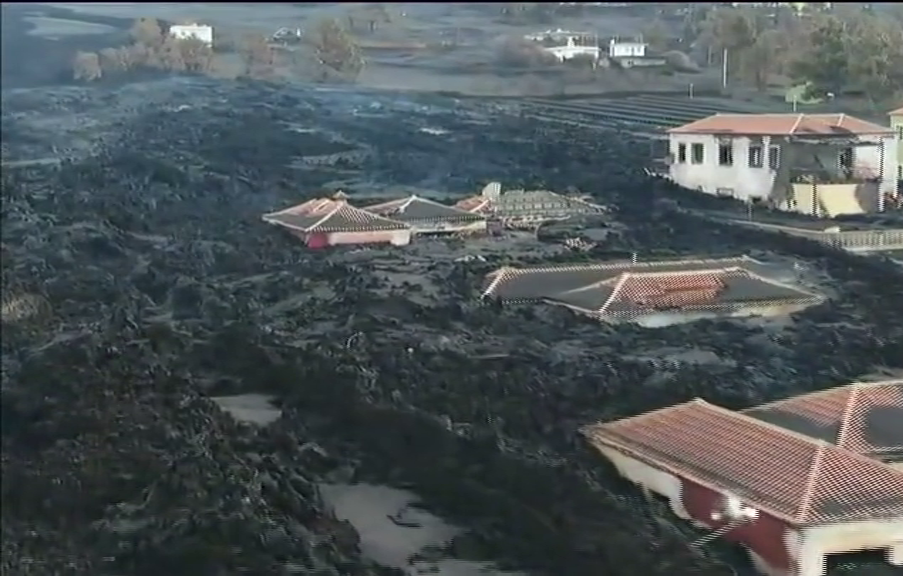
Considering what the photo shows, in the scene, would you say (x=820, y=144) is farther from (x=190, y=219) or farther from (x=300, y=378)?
(x=190, y=219)

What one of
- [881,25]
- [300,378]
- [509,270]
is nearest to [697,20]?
[509,270]

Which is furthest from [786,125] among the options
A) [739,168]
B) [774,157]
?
[739,168]

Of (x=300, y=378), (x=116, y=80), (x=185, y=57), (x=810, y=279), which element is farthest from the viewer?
(x=116, y=80)

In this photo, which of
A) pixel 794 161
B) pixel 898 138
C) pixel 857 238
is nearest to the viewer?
pixel 898 138

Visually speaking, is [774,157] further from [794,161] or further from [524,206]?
[524,206]

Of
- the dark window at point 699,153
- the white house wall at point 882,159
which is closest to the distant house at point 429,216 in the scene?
the dark window at point 699,153

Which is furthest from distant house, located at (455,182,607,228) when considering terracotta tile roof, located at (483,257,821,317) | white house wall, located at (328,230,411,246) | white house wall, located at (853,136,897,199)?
white house wall, located at (853,136,897,199)
